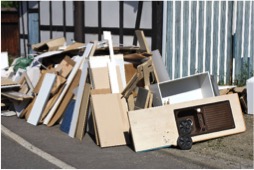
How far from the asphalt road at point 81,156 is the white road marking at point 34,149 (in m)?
0.07

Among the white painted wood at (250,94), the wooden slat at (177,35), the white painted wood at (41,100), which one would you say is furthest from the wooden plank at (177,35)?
the white painted wood at (41,100)

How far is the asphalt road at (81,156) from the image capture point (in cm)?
657

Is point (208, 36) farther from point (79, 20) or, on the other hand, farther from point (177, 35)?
point (79, 20)

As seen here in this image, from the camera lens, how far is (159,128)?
7.26 metres

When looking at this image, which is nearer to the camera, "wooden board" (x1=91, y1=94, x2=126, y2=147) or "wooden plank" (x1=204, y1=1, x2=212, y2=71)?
"wooden board" (x1=91, y1=94, x2=126, y2=147)

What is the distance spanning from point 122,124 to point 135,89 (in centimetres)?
101

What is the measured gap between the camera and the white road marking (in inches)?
261

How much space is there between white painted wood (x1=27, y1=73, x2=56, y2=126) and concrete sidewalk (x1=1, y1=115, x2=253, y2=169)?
3.46 feet

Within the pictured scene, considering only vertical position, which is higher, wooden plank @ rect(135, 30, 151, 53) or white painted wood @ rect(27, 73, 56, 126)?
wooden plank @ rect(135, 30, 151, 53)

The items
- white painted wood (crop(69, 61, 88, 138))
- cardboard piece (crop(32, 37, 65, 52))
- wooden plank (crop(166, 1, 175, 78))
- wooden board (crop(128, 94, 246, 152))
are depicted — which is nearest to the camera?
wooden board (crop(128, 94, 246, 152))

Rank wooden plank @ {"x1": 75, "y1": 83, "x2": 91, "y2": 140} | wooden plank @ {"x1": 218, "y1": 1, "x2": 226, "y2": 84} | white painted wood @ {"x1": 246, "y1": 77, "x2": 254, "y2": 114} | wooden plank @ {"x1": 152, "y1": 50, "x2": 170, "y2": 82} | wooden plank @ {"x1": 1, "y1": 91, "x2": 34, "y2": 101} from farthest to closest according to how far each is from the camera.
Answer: wooden plank @ {"x1": 218, "y1": 1, "x2": 226, "y2": 84}, wooden plank @ {"x1": 1, "y1": 91, "x2": 34, "y2": 101}, wooden plank @ {"x1": 152, "y1": 50, "x2": 170, "y2": 82}, white painted wood @ {"x1": 246, "y1": 77, "x2": 254, "y2": 114}, wooden plank @ {"x1": 75, "y1": 83, "x2": 91, "y2": 140}

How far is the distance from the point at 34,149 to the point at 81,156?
844mm

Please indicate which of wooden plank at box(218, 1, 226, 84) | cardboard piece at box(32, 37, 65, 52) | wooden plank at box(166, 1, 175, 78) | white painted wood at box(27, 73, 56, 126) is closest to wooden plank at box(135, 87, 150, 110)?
white painted wood at box(27, 73, 56, 126)

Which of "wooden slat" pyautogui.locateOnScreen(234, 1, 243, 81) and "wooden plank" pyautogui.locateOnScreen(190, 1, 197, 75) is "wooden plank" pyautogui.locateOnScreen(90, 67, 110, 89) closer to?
"wooden plank" pyautogui.locateOnScreen(190, 1, 197, 75)
